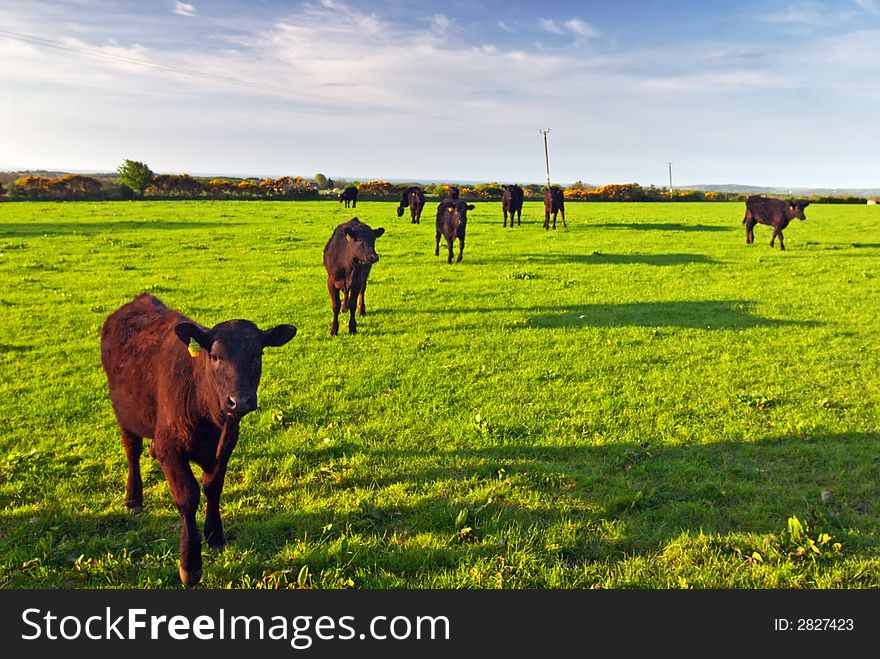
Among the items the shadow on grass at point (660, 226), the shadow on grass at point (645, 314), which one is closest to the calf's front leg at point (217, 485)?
the shadow on grass at point (645, 314)

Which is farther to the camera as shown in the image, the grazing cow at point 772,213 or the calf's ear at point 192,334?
the grazing cow at point 772,213

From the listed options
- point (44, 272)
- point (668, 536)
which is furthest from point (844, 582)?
point (44, 272)

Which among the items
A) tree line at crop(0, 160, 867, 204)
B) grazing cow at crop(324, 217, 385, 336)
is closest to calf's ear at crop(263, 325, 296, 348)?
grazing cow at crop(324, 217, 385, 336)

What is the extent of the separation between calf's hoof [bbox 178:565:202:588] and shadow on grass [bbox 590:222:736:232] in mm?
31077

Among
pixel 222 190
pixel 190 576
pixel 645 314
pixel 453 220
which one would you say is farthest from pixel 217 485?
pixel 222 190

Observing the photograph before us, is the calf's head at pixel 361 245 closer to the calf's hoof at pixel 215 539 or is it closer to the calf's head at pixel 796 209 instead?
the calf's hoof at pixel 215 539

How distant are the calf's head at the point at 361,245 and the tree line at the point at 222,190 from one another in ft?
173

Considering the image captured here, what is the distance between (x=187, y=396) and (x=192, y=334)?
25.9 inches

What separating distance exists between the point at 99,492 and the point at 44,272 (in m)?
16.0

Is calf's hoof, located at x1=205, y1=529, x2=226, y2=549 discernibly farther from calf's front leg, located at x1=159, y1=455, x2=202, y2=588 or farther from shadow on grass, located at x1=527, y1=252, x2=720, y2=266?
shadow on grass, located at x1=527, y1=252, x2=720, y2=266

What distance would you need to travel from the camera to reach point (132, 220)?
112 feet

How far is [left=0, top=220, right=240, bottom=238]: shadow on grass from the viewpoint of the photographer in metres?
27.7

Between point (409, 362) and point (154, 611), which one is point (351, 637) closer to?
point (154, 611)

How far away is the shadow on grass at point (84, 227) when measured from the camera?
27.7 meters
